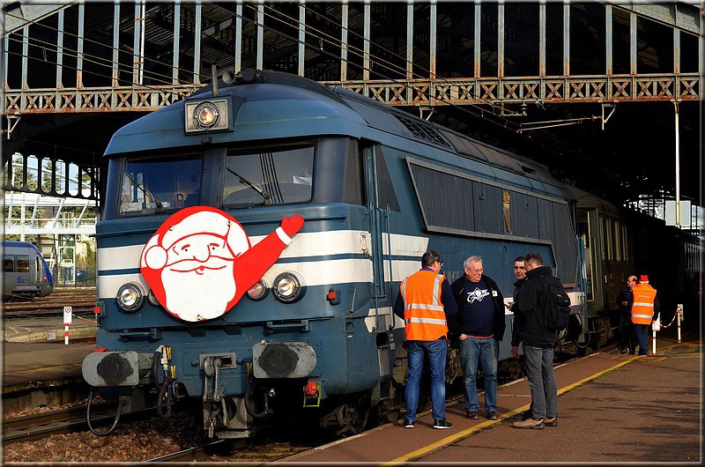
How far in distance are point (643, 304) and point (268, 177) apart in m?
13.3

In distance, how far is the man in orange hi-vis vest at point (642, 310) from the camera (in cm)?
1962

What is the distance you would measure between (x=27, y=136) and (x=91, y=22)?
15.4 ft

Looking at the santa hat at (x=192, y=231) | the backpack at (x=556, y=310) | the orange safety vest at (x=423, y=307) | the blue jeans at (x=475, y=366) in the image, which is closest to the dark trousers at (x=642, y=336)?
the blue jeans at (x=475, y=366)

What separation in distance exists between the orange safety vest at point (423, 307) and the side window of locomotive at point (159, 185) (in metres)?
2.50

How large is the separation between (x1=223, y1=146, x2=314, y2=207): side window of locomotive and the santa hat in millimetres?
297

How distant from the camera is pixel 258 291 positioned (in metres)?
8.70

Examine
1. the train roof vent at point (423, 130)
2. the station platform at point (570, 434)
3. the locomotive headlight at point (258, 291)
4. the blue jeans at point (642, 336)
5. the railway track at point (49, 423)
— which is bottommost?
the railway track at point (49, 423)

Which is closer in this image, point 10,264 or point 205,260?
point 205,260

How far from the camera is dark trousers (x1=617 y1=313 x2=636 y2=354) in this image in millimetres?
20016

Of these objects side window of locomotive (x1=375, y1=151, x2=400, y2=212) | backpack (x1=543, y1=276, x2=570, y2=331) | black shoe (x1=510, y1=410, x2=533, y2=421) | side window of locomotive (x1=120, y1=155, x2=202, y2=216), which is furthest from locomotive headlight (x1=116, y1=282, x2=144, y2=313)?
black shoe (x1=510, y1=410, x2=533, y2=421)

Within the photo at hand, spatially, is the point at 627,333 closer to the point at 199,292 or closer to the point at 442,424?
the point at 442,424

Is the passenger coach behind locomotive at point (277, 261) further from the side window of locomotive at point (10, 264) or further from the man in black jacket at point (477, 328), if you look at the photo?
the side window of locomotive at point (10, 264)

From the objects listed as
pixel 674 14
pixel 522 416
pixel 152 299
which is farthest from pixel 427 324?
pixel 674 14

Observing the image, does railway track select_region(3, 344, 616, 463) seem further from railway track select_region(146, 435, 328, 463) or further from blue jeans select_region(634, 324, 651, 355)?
blue jeans select_region(634, 324, 651, 355)
